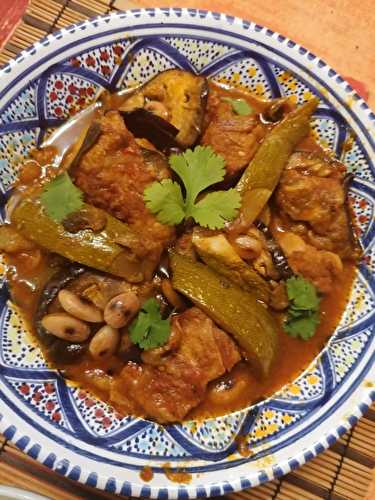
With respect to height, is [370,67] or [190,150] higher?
[370,67]

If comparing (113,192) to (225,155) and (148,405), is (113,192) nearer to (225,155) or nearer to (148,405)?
(225,155)

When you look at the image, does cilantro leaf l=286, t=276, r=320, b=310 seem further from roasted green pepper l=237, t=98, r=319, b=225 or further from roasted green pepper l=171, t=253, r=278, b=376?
roasted green pepper l=237, t=98, r=319, b=225

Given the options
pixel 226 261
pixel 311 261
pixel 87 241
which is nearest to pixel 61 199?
pixel 87 241

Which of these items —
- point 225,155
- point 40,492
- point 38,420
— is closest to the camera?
point 38,420

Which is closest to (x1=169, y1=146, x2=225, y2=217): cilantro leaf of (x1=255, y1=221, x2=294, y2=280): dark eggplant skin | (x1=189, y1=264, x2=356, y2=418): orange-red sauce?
(x1=255, y1=221, x2=294, y2=280): dark eggplant skin

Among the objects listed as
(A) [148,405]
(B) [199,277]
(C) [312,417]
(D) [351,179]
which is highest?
(D) [351,179]

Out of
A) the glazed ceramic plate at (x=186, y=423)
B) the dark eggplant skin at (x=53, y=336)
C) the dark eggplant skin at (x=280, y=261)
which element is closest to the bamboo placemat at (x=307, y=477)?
the glazed ceramic plate at (x=186, y=423)

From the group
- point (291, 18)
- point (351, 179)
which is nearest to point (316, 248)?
point (351, 179)
